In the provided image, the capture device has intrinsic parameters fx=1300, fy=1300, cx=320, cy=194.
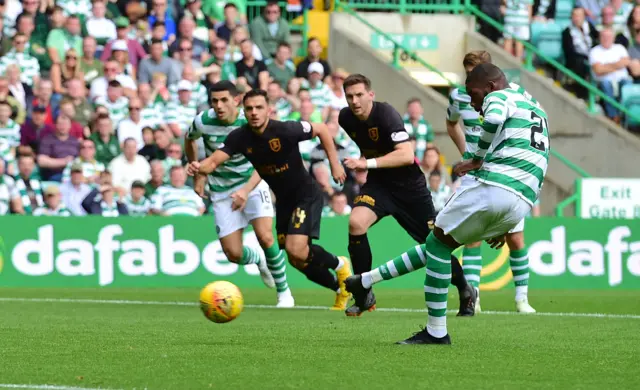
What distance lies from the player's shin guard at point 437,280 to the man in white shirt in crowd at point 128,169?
10.8 metres

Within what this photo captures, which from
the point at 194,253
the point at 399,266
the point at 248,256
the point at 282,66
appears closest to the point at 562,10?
the point at 282,66

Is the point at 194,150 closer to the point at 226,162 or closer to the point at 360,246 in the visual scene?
the point at 226,162

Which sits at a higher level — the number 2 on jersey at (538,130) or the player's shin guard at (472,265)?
the number 2 on jersey at (538,130)

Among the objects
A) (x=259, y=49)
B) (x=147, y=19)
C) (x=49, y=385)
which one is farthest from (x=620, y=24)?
(x=49, y=385)

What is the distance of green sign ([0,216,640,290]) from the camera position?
1764 cm

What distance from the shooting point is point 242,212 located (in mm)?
14008

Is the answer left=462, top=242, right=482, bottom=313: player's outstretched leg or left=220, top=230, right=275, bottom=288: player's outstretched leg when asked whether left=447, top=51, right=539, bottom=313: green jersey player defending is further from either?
left=220, top=230, right=275, bottom=288: player's outstretched leg

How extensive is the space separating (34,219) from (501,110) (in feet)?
34.9

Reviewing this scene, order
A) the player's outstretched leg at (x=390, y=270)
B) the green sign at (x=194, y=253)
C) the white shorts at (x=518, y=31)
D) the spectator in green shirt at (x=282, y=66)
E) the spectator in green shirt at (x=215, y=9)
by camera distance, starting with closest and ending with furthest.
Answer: the player's outstretched leg at (x=390, y=270) → the green sign at (x=194, y=253) → the spectator in green shirt at (x=282, y=66) → the spectator in green shirt at (x=215, y=9) → the white shorts at (x=518, y=31)

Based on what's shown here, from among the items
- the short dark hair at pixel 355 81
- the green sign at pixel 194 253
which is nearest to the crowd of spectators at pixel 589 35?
the green sign at pixel 194 253

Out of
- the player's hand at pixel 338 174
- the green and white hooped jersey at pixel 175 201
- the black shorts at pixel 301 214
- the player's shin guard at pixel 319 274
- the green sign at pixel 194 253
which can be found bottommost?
the green sign at pixel 194 253

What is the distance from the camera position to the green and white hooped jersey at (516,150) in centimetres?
853

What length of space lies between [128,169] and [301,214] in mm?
6785

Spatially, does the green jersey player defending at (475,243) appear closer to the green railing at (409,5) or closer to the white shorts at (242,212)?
the white shorts at (242,212)
